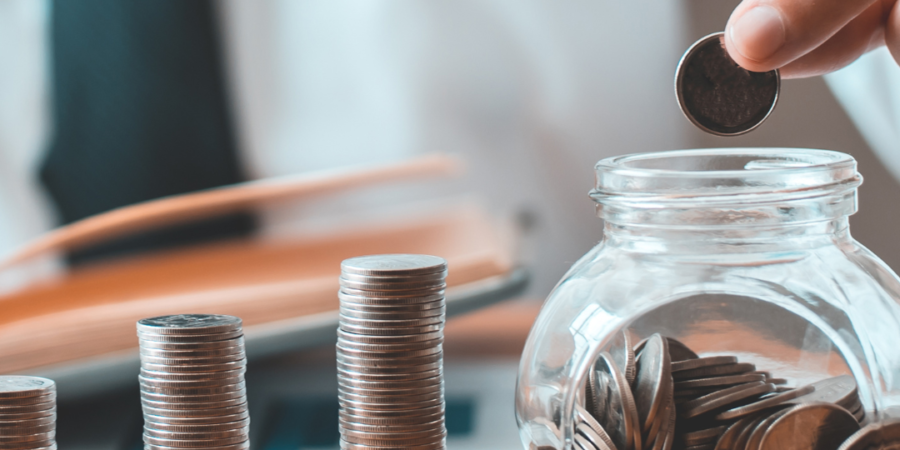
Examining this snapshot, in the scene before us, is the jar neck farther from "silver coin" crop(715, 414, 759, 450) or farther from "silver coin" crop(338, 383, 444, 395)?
"silver coin" crop(338, 383, 444, 395)

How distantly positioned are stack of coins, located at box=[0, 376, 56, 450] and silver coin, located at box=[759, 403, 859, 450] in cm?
55

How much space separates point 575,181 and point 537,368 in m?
1.17

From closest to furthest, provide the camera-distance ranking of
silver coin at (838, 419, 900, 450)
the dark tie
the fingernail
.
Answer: silver coin at (838, 419, 900, 450), the fingernail, the dark tie

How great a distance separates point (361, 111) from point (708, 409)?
1403mm

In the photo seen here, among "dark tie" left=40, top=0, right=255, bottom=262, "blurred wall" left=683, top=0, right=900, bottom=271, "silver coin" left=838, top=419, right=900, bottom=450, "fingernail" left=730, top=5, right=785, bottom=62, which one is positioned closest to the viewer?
"silver coin" left=838, top=419, right=900, bottom=450

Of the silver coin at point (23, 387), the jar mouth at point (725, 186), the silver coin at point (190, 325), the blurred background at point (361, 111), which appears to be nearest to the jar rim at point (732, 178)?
the jar mouth at point (725, 186)

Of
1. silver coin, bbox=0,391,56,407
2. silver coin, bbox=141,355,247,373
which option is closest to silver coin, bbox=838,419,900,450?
silver coin, bbox=141,355,247,373

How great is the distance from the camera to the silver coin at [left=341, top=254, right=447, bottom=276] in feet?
2.17

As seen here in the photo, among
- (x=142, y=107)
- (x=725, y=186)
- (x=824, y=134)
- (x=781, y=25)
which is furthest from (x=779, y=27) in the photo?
(x=142, y=107)

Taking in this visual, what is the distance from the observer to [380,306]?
2.18 feet

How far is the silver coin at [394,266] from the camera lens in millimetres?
661

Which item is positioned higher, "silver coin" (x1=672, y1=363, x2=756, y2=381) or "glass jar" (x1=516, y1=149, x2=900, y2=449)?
"glass jar" (x1=516, y1=149, x2=900, y2=449)

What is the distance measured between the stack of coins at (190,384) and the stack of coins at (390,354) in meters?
0.10

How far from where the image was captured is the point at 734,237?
539 mm
